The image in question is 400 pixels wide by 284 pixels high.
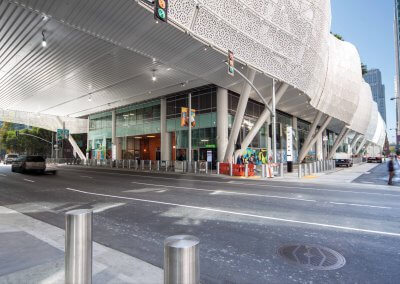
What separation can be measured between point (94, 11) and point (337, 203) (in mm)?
14821

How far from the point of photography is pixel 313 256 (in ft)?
14.5

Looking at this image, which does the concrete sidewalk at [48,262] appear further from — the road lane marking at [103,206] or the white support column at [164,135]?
the white support column at [164,135]

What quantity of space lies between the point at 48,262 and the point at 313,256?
4.27 meters

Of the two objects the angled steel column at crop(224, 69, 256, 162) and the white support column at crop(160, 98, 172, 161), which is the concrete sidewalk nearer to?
the angled steel column at crop(224, 69, 256, 162)

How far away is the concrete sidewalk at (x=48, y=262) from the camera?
11.2 ft

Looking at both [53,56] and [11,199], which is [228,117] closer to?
[53,56]

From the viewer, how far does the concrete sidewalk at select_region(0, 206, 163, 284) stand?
11.2ft

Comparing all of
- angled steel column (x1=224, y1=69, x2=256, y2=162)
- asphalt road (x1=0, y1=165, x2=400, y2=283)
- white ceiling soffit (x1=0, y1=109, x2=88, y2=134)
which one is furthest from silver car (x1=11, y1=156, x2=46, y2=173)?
white ceiling soffit (x1=0, y1=109, x2=88, y2=134)

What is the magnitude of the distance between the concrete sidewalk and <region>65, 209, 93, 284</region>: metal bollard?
1.55 ft

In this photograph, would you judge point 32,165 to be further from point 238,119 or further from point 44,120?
point 44,120

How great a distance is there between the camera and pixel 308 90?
28219mm

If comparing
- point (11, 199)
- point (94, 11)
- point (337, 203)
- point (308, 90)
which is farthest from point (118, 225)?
point (308, 90)

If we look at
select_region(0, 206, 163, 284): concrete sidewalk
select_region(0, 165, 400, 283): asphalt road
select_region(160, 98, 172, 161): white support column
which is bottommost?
select_region(0, 165, 400, 283): asphalt road

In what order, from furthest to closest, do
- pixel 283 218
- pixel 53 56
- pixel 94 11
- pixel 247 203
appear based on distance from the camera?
1. pixel 53 56
2. pixel 94 11
3. pixel 247 203
4. pixel 283 218
